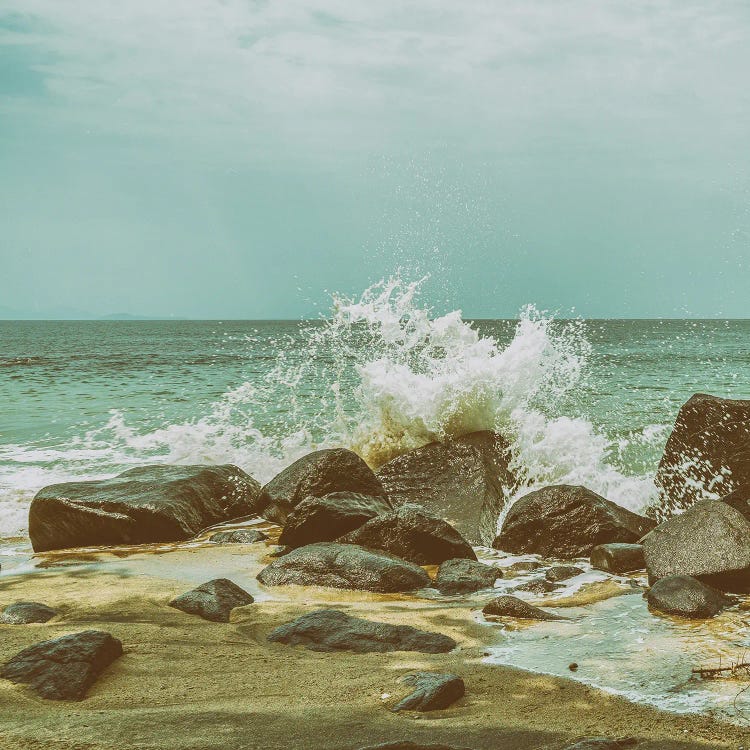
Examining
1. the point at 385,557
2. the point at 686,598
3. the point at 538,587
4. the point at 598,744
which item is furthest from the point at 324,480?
the point at 598,744

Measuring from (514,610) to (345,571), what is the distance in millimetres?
1221

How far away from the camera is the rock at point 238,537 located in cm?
694

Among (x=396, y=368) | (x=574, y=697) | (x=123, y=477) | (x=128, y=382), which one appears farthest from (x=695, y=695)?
(x=128, y=382)

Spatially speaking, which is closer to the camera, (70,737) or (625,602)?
(70,737)

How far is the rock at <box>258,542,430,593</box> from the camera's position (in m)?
5.19

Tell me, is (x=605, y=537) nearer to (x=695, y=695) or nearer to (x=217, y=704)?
(x=695, y=695)

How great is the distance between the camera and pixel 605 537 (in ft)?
20.9

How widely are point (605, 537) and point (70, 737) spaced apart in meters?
4.58

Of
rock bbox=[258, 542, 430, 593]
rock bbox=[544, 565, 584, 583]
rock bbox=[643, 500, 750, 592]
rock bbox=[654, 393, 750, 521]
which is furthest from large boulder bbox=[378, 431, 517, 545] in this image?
rock bbox=[643, 500, 750, 592]

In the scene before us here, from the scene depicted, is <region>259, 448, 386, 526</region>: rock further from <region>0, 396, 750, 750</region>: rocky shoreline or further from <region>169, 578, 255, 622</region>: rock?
<region>169, 578, 255, 622</region>: rock

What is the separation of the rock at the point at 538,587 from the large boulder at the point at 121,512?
3.13m

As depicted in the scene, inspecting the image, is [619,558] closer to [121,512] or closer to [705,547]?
[705,547]

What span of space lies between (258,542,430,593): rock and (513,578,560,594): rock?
62cm

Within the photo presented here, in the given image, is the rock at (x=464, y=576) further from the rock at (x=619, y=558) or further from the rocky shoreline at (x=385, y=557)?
the rock at (x=619, y=558)
